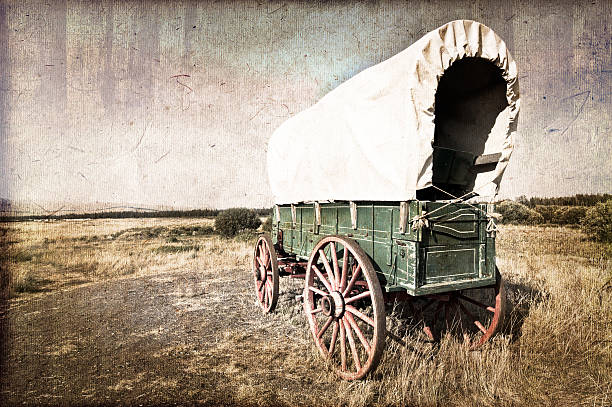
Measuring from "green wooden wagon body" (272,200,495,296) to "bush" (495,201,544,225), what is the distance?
1369 cm

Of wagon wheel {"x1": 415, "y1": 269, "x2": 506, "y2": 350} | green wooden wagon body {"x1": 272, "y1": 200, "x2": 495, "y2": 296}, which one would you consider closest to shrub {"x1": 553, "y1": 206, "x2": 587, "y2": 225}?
wagon wheel {"x1": 415, "y1": 269, "x2": 506, "y2": 350}

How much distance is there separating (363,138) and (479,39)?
1.36 metres

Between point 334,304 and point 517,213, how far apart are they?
16.5 m

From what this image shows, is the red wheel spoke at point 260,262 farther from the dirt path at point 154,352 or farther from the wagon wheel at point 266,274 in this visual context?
the dirt path at point 154,352

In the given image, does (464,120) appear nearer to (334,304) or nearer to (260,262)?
(334,304)

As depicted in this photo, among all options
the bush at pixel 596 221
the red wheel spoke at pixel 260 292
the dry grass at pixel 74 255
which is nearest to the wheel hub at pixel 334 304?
the red wheel spoke at pixel 260 292

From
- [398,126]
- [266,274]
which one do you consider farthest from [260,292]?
[398,126]

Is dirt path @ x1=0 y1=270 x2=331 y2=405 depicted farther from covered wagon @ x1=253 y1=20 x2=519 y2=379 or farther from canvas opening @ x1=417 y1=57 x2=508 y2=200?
canvas opening @ x1=417 y1=57 x2=508 y2=200

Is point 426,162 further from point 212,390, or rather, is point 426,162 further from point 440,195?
point 212,390

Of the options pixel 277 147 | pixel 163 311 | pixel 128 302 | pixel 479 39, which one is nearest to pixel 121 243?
pixel 128 302

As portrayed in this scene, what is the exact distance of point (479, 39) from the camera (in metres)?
2.86

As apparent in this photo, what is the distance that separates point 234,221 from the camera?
17.0 meters

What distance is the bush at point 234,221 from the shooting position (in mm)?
16844

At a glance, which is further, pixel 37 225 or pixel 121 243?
pixel 121 243
